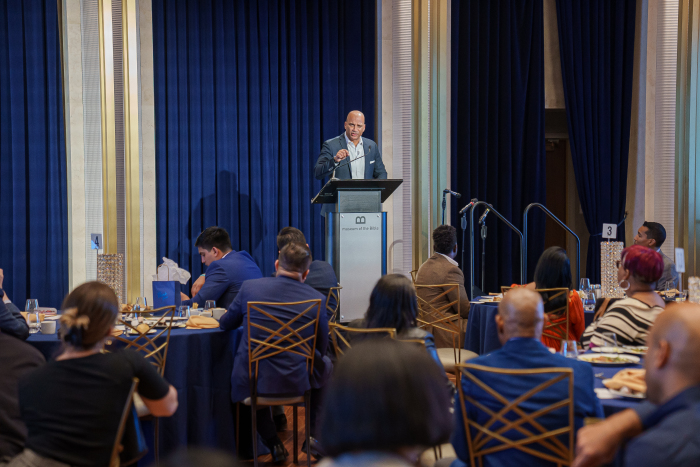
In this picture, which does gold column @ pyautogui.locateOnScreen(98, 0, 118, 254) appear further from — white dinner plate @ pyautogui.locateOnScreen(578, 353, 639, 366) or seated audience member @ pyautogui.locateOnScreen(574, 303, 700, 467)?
seated audience member @ pyautogui.locateOnScreen(574, 303, 700, 467)

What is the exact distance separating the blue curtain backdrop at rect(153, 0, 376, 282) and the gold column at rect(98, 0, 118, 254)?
50 centimetres

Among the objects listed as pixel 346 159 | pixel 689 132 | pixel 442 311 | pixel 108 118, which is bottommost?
pixel 442 311

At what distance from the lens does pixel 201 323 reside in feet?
11.3

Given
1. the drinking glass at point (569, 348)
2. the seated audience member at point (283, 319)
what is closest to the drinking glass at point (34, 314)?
the seated audience member at point (283, 319)

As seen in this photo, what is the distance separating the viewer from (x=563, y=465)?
1.76m

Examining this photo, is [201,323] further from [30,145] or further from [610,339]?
[30,145]

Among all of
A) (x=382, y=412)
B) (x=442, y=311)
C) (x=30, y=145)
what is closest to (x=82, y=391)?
(x=382, y=412)

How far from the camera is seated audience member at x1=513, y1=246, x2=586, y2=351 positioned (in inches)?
139

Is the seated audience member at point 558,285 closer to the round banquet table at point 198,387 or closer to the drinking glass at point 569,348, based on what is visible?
the drinking glass at point 569,348

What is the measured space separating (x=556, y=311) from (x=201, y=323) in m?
1.98

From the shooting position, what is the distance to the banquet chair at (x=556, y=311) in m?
3.48

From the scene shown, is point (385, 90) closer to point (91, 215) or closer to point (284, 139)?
point (284, 139)

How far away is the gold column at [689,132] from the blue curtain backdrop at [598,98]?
624 millimetres

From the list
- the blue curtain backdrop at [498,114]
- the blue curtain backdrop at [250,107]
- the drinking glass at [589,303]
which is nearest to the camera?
the drinking glass at [589,303]
